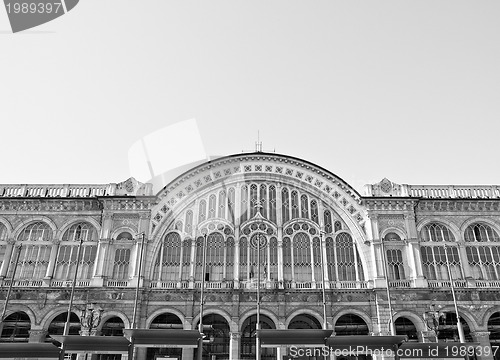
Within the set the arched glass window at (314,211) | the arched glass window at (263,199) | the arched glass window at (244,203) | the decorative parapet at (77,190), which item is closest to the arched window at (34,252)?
the decorative parapet at (77,190)

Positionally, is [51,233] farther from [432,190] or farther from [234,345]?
[432,190]

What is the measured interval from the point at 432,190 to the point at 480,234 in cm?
603

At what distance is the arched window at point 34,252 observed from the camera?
1574 inches

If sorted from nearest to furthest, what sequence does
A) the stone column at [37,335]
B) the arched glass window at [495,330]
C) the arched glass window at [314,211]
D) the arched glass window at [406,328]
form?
1. the stone column at [37,335]
2. the arched glass window at [495,330]
3. the arched glass window at [406,328]
4. the arched glass window at [314,211]

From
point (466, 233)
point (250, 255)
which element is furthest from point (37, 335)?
point (466, 233)

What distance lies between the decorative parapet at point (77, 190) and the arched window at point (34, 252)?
3402 mm

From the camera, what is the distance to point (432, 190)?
143ft

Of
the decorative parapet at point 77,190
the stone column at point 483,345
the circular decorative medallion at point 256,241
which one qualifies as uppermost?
the decorative parapet at point 77,190

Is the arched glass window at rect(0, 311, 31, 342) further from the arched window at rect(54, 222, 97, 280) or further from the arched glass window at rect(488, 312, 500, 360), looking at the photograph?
the arched glass window at rect(488, 312, 500, 360)

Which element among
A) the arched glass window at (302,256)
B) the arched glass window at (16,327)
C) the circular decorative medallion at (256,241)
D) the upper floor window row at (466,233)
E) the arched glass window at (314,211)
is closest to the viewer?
the arched glass window at (16,327)

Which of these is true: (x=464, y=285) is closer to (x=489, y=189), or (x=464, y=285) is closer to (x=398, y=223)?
(x=398, y=223)

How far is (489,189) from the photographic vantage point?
43.5m

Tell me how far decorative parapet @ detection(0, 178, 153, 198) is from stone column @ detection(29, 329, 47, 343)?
12697 mm

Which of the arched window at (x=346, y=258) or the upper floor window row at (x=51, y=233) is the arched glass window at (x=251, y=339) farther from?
the upper floor window row at (x=51, y=233)
